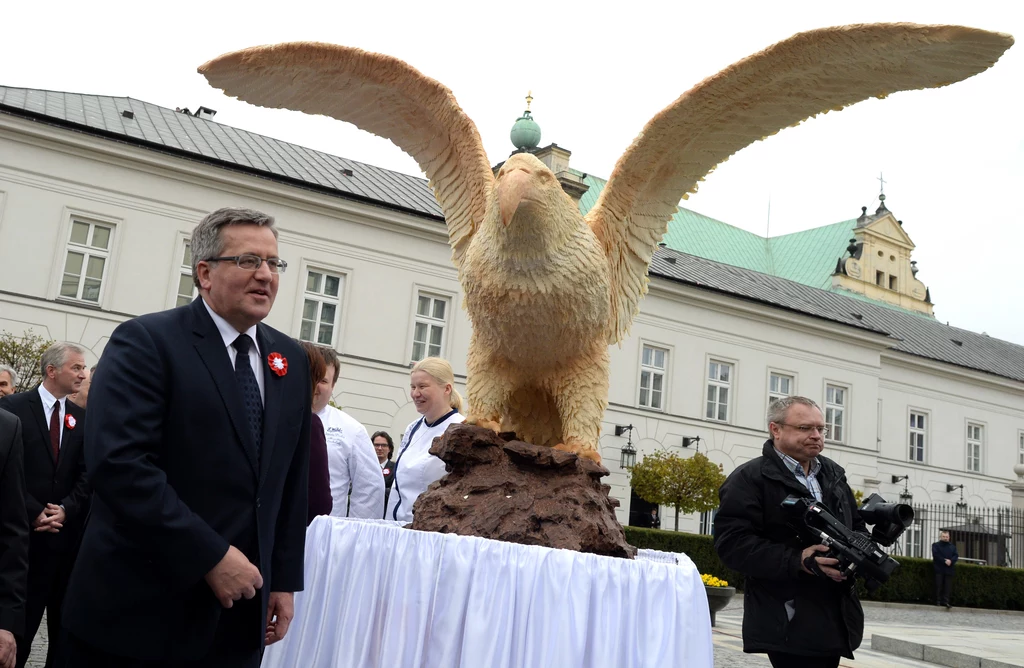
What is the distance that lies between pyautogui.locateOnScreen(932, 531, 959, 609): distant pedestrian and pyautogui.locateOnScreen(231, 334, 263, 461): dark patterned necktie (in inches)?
780

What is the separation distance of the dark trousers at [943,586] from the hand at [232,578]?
2048 centimetres

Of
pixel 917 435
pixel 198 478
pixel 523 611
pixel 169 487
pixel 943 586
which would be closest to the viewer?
pixel 169 487

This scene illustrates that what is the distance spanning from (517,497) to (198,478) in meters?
1.57

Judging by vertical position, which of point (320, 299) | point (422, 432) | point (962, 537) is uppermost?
point (320, 299)

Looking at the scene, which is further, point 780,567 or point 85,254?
point 85,254

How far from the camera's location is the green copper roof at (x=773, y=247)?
135 ft

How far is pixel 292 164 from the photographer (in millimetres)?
21766

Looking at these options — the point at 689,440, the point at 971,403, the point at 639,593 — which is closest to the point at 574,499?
the point at 639,593

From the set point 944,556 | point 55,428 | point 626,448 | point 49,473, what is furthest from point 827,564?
point 626,448

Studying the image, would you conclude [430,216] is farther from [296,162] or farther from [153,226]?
[153,226]

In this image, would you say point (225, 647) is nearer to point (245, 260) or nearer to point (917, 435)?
point (245, 260)

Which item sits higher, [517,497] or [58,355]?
[58,355]

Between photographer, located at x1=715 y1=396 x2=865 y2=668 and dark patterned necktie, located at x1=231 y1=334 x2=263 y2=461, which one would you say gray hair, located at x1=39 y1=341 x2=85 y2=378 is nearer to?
dark patterned necktie, located at x1=231 y1=334 x2=263 y2=461

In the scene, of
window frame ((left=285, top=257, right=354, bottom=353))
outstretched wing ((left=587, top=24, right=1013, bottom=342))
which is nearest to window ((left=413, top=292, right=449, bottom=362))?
window frame ((left=285, top=257, right=354, bottom=353))
